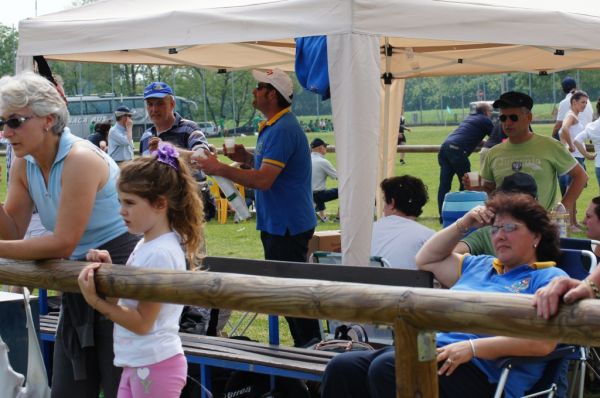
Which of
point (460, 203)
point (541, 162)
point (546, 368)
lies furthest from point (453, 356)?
point (541, 162)

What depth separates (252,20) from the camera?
195 inches

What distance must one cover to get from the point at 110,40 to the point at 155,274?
8.69 feet

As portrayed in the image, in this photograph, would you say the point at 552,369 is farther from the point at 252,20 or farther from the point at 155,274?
the point at 252,20

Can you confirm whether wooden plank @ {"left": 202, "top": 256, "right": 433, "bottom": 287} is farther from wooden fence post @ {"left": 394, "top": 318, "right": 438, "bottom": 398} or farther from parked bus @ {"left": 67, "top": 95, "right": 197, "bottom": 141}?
parked bus @ {"left": 67, "top": 95, "right": 197, "bottom": 141}

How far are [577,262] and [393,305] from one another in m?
2.14

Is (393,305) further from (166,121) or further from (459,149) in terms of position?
(459,149)

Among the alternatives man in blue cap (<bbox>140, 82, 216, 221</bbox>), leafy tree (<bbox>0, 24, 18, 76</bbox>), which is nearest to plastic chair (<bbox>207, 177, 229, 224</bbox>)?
man in blue cap (<bbox>140, 82, 216, 221</bbox>)

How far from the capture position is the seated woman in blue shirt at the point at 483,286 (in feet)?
12.1

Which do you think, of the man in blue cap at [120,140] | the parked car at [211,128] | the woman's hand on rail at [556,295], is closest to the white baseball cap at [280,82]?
the woman's hand on rail at [556,295]

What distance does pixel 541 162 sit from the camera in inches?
249

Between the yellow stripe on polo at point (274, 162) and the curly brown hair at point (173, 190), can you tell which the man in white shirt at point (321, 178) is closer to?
the yellow stripe on polo at point (274, 162)

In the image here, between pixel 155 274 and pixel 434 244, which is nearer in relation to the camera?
pixel 155 274

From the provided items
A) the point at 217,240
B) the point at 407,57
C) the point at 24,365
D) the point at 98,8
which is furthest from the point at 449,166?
the point at 24,365

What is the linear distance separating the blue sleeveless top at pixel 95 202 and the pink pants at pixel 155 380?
2.06ft
